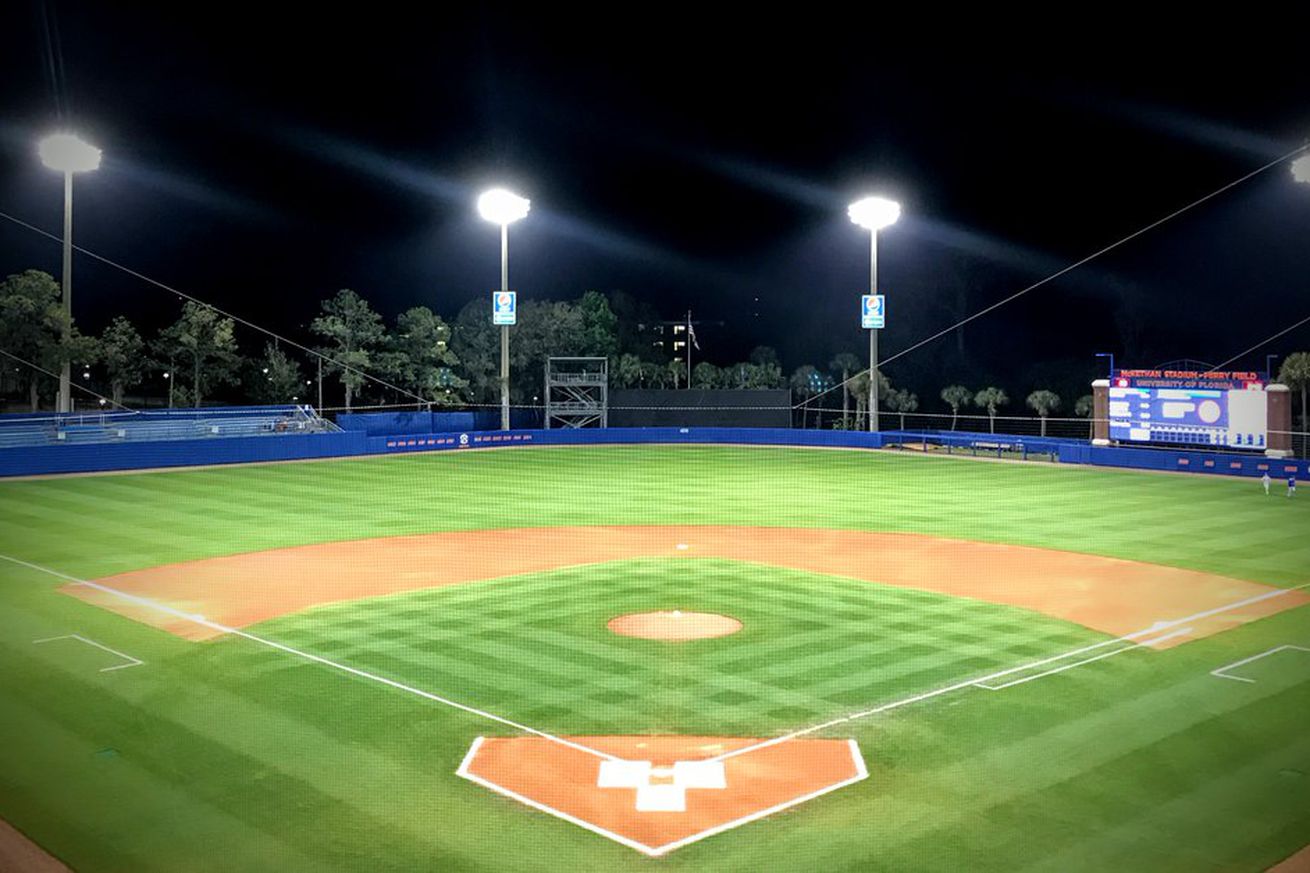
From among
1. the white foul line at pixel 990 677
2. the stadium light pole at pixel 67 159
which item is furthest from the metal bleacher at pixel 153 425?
the white foul line at pixel 990 677

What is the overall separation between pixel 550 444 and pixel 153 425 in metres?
18.7

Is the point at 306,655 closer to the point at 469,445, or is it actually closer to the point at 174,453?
the point at 174,453

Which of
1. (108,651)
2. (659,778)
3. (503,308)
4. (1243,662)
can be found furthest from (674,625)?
(503,308)

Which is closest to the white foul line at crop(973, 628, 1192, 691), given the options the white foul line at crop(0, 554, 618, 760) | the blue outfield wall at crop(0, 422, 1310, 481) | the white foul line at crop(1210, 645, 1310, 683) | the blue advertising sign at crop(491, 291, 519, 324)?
the white foul line at crop(1210, 645, 1310, 683)

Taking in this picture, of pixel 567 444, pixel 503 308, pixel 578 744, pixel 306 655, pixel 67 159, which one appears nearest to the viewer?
pixel 578 744

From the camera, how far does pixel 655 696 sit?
1170 cm

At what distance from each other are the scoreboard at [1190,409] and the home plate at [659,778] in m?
32.8

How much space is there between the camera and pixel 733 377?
75.9m

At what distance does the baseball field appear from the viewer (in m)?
8.29

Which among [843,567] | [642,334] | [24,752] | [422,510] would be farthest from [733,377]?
[24,752]

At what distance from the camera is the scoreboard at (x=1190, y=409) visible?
37000 mm

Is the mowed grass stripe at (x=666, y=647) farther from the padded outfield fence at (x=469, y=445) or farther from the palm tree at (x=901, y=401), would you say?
the palm tree at (x=901, y=401)

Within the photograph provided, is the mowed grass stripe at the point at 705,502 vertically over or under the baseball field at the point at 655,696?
over

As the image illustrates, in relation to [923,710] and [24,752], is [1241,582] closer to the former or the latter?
[923,710]
